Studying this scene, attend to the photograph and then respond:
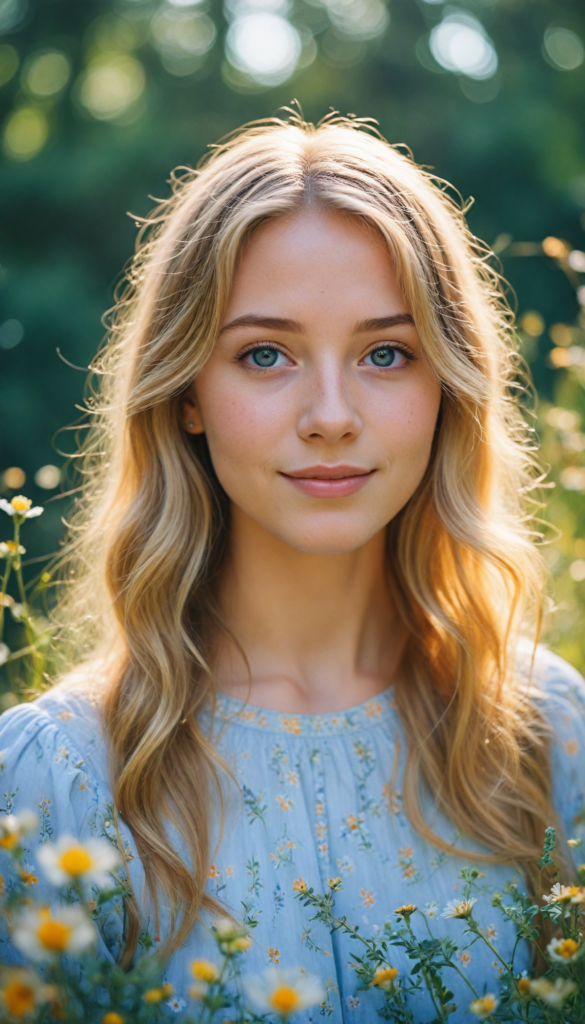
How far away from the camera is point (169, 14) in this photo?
23.7 ft

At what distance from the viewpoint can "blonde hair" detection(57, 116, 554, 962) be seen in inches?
60.6

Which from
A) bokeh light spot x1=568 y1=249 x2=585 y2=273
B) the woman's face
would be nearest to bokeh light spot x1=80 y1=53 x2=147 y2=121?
bokeh light spot x1=568 y1=249 x2=585 y2=273

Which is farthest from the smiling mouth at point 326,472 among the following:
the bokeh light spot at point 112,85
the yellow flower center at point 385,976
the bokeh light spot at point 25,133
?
the bokeh light spot at point 112,85

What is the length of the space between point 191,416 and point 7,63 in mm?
6450

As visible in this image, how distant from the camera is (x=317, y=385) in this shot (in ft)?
4.90

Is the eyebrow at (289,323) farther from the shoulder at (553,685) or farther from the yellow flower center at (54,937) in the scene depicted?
the yellow flower center at (54,937)

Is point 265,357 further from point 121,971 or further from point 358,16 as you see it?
point 358,16

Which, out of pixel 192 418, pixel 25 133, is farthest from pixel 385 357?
pixel 25 133

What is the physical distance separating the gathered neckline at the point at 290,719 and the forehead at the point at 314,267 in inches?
28.9

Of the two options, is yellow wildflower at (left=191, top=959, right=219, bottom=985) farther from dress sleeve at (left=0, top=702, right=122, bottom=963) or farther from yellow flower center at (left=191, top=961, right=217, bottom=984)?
dress sleeve at (left=0, top=702, right=122, bottom=963)

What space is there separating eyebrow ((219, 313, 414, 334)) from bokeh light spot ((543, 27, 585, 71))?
Answer: 6.46 metres

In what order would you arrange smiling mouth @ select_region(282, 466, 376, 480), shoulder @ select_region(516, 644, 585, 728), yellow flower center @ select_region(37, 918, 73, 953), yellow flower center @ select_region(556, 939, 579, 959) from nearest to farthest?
yellow flower center @ select_region(37, 918, 73, 953)
yellow flower center @ select_region(556, 939, 579, 959)
smiling mouth @ select_region(282, 466, 376, 480)
shoulder @ select_region(516, 644, 585, 728)

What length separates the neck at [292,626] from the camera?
176 cm

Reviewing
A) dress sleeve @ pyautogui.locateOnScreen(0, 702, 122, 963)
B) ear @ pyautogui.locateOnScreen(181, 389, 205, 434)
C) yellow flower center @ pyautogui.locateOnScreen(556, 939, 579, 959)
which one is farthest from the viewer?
ear @ pyautogui.locateOnScreen(181, 389, 205, 434)
